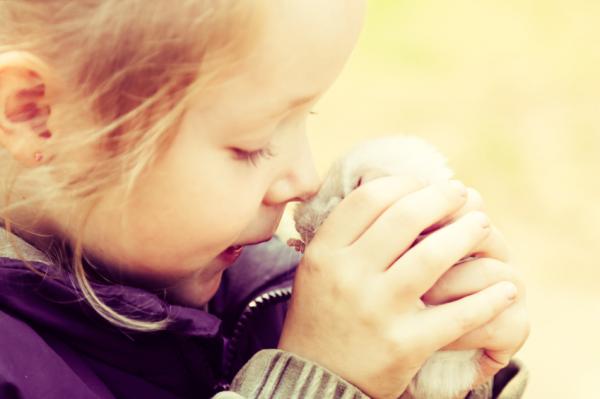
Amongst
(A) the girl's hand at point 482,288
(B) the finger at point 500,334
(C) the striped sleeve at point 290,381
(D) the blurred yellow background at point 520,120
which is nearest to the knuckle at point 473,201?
(A) the girl's hand at point 482,288

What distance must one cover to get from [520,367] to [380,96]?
4.64 feet

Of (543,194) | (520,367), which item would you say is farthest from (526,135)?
(520,367)

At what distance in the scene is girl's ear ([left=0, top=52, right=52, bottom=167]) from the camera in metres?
0.68

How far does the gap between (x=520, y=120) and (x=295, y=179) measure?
1493 millimetres

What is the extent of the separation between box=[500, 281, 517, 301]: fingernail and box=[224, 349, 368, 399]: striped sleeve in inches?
6.5

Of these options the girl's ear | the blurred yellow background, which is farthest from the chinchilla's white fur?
the blurred yellow background

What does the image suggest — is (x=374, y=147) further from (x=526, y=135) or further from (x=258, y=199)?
(x=526, y=135)

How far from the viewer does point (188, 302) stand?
0.90 m

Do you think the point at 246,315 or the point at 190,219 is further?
the point at 246,315

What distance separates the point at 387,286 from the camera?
2.55ft

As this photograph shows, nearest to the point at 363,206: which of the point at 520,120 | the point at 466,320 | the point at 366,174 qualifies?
the point at 366,174

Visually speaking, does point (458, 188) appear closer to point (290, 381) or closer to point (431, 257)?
point (431, 257)

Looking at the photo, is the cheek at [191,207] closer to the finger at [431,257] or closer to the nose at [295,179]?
the nose at [295,179]

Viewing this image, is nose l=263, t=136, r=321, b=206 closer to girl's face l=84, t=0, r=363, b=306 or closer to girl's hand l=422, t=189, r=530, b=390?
girl's face l=84, t=0, r=363, b=306
